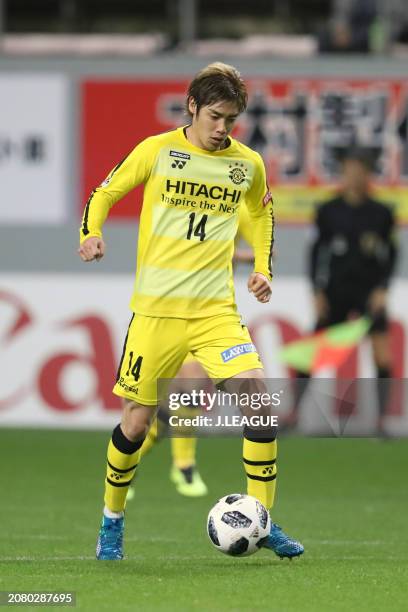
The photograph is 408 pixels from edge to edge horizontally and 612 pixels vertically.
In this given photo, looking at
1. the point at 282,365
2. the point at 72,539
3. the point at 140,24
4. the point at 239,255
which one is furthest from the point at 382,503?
the point at 140,24

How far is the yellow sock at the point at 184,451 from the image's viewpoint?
34.8 feet

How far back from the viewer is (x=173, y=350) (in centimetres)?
710

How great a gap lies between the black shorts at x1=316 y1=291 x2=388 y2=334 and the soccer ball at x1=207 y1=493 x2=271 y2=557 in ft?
25.2

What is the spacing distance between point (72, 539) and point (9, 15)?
382 inches

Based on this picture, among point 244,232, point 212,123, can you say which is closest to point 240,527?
point 212,123

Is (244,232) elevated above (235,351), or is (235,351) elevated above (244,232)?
(235,351)

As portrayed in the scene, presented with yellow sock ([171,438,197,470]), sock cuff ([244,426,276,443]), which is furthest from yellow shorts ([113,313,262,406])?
yellow sock ([171,438,197,470])

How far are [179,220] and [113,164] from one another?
7911 millimetres

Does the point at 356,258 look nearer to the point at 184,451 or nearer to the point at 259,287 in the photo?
the point at 184,451

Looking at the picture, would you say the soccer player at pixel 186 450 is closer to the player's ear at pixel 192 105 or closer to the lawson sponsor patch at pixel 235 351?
the lawson sponsor patch at pixel 235 351

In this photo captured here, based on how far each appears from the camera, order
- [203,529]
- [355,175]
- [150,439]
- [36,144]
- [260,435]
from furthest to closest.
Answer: [36,144] < [355,175] < [150,439] < [203,529] < [260,435]

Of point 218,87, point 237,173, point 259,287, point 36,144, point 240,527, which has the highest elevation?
point 218,87

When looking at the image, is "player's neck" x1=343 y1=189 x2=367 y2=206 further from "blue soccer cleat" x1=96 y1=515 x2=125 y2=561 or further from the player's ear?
"blue soccer cleat" x1=96 y1=515 x2=125 y2=561

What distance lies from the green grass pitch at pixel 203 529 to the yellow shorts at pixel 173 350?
32.8 inches
